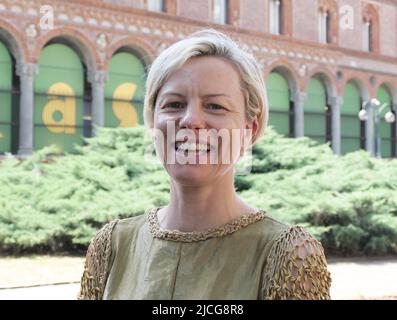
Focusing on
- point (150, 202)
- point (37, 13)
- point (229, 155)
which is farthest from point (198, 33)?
point (37, 13)

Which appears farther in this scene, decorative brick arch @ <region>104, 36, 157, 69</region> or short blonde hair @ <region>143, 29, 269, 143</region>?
decorative brick arch @ <region>104, 36, 157, 69</region>

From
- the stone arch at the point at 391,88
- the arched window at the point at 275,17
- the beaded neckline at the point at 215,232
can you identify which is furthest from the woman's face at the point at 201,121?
the stone arch at the point at 391,88

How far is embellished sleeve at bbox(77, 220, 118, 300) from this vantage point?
154 cm

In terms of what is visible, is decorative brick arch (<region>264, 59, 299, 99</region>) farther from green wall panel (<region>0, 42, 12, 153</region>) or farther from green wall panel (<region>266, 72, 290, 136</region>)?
green wall panel (<region>0, 42, 12, 153</region>)

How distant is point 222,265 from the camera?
4.46 ft

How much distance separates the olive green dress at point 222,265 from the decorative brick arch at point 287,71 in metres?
21.8

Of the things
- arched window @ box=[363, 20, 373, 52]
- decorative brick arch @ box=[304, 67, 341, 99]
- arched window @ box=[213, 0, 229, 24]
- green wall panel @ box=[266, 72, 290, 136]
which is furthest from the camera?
arched window @ box=[363, 20, 373, 52]

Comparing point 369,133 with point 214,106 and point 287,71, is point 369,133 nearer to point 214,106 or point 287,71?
point 287,71

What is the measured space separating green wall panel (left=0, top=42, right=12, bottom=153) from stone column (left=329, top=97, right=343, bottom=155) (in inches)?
558

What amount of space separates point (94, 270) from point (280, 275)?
54cm

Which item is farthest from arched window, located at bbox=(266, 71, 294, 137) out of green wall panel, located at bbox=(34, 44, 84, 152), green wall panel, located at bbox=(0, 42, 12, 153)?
green wall panel, located at bbox=(0, 42, 12, 153)

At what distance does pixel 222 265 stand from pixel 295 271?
0.17 meters

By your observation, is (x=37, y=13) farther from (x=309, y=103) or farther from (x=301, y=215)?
(x=309, y=103)

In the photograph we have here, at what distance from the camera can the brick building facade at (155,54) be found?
1727 cm
